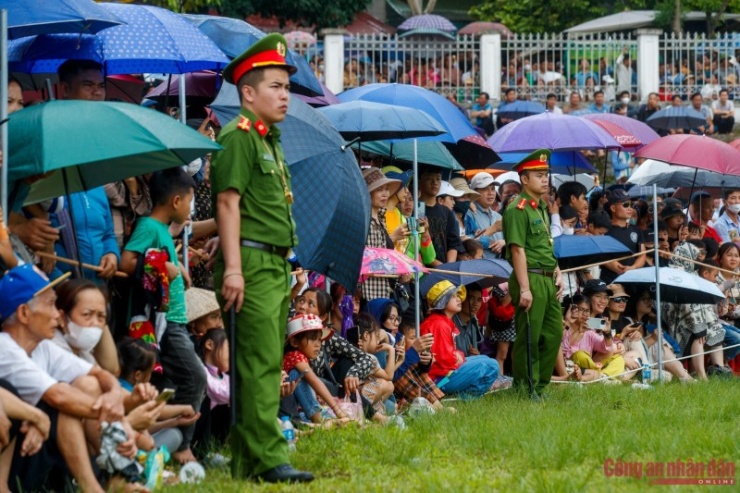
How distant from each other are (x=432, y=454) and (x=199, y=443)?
1.41 metres

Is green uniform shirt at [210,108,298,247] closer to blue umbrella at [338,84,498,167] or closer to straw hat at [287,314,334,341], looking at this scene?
straw hat at [287,314,334,341]

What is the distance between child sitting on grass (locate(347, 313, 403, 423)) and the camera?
35.0ft

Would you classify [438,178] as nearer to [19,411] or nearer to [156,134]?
[156,134]

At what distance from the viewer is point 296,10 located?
37.0 metres

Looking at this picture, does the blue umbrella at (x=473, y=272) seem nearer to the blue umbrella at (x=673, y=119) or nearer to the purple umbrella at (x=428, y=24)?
the blue umbrella at (x=673, y=119)

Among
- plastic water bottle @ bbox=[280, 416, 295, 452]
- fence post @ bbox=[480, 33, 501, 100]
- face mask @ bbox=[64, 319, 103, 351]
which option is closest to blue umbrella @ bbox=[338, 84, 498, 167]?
plastic water bottle @ bbox=[280, 416, 295, 452]

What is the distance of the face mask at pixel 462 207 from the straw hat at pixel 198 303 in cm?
638

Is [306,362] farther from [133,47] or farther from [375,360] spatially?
[133,47]

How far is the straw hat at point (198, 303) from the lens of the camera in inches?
353

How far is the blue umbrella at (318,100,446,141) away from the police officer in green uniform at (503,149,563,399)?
3.10ft

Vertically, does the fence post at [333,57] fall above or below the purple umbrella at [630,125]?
above

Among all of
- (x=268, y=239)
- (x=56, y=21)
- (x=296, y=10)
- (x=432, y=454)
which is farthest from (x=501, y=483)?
(x=296, y=10)

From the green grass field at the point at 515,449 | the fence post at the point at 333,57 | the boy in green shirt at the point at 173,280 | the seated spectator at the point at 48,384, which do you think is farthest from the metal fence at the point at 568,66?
the seated spectator at the point at 48,384

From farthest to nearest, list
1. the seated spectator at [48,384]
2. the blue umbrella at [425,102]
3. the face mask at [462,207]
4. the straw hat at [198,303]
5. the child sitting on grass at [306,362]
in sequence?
the face mask at [462,207]
the blue umbrella at [425,102]
the child sitting on grass at [306,362]
the straw hat at [198,303]
the seated spectator at [48,384]
